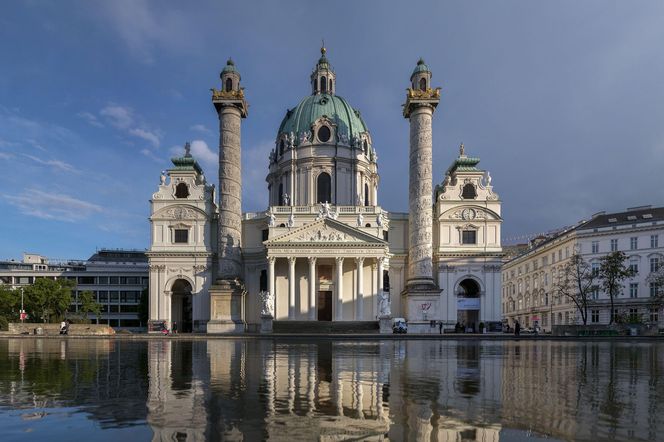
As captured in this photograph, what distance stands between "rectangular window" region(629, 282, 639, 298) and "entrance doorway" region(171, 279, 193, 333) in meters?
59.1

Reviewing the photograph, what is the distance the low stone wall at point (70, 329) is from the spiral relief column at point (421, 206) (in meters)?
31.5

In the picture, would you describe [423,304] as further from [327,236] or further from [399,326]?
[327,236]

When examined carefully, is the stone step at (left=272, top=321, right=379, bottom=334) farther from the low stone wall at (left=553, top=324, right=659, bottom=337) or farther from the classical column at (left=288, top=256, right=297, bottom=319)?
the low stone wall at (left=553, top=324, right=659, bottom=337)

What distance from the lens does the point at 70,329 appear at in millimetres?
52531

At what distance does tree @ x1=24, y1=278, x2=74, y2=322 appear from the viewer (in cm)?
7281

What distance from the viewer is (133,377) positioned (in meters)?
13.3

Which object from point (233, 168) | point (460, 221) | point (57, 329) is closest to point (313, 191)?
point (233, 168)

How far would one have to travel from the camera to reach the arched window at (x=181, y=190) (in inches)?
2638

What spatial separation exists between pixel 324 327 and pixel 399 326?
828 cm

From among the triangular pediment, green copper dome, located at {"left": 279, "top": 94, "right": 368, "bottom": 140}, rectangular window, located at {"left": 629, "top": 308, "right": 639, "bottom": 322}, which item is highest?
green copper dome, located at {"left": 279, "top": 94, "right": 368, "bottom": 140}

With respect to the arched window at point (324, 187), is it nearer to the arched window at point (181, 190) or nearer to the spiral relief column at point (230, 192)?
the spiral relief column at point (230, 192)

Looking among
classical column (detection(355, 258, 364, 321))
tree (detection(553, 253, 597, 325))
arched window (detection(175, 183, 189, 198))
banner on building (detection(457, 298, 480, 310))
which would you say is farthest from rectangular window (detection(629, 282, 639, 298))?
arched window (detection(175, 183, 189, 198))

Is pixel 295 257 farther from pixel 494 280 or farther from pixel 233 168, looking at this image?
pixel 494 280

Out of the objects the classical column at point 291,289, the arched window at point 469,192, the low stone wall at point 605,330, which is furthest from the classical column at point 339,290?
the low stone wall at point 605,330
